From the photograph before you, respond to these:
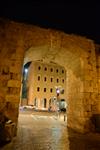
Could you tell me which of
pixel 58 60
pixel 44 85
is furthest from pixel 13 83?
pixel 44 85

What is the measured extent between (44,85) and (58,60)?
2996 cm

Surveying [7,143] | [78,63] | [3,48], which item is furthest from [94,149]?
[3,48]

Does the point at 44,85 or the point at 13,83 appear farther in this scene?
the point at 44,85

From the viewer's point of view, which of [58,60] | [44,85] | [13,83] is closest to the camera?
[13,83]

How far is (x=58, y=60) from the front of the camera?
30.9 ft

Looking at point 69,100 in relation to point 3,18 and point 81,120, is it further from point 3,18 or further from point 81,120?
point 3,18

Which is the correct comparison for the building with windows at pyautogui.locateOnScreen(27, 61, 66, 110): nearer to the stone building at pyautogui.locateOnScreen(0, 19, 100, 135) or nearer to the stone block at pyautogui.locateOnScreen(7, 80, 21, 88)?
the stone building at pyautogui.locateOnScreen(0, 19, 100, 135)

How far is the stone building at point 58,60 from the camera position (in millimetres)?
6616

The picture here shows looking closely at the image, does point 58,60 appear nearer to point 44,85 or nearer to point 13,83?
point 13,83

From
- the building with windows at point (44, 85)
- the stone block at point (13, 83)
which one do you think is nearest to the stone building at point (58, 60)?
the stone block at point (13, 83)

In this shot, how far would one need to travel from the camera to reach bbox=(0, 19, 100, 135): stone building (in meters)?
6.62

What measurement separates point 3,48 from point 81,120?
5.11 m

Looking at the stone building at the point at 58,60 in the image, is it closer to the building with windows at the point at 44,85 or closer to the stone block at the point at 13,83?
the stone block at the point at 13,83

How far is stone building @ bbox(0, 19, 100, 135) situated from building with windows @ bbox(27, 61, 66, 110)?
28513 mm
